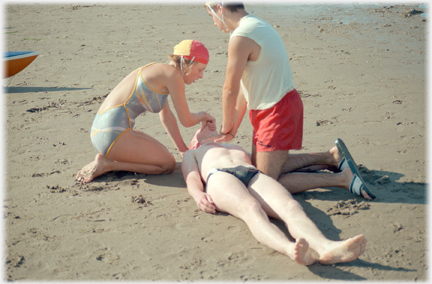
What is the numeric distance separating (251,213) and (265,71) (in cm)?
132

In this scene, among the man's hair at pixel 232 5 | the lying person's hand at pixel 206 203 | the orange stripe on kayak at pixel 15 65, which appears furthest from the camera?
the orange stripe on kayak at pixel 15 65

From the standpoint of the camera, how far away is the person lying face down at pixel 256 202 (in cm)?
274

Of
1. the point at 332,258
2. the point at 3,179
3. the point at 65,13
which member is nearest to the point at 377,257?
the point at 332,258

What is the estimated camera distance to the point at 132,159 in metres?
4.29

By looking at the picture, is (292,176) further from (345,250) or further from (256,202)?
(345,250)

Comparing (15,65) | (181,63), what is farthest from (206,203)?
(15,65)

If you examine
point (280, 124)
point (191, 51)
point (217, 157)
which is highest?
point (191, 51)

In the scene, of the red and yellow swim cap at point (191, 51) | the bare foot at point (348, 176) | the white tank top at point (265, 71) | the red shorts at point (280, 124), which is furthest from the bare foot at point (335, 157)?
the red and yellow swim cap at point (191, 51)

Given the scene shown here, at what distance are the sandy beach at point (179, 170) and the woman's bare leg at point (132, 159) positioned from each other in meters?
0.11

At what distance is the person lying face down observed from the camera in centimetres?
274

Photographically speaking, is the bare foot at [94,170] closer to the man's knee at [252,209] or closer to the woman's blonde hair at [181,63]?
the woman's blonde hair at [181,63]

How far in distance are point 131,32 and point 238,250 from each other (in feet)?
27.7

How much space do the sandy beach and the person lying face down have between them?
131mm

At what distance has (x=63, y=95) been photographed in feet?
22.8
